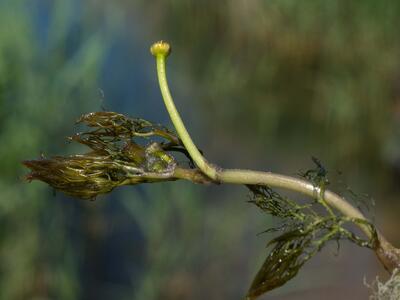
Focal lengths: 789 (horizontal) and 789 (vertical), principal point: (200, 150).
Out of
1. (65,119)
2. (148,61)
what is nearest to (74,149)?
(65,119)

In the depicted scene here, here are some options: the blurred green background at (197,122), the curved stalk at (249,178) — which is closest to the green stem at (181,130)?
the curved stalk at (249,178)

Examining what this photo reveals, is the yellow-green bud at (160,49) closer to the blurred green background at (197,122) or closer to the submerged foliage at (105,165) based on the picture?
the submerged foliage at (105,165)

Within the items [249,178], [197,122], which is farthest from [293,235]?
[197,122]

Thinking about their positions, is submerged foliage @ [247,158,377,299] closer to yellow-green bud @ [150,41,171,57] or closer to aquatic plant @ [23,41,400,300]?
aquatic plant @ [23,41,400,300]

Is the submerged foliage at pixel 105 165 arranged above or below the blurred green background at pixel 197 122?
below

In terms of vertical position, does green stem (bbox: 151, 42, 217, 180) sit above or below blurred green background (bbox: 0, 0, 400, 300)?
below

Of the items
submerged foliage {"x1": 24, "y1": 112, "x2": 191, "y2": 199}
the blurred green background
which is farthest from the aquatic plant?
the blurred green background
